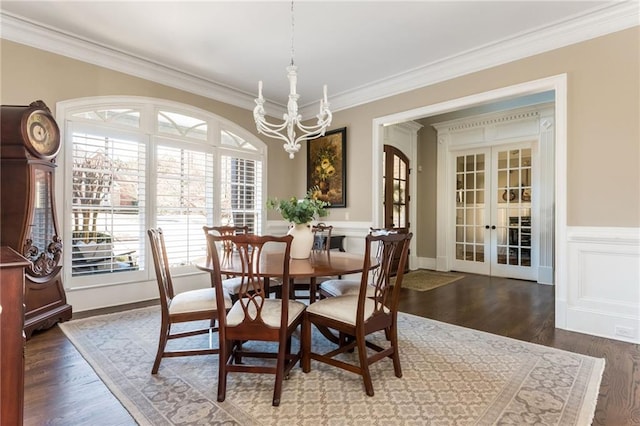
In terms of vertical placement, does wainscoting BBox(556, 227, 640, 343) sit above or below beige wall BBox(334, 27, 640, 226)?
below

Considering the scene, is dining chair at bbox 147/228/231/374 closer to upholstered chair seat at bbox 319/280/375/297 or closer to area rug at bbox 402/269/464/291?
upholstered chair seat at bbox 319/280/375/297

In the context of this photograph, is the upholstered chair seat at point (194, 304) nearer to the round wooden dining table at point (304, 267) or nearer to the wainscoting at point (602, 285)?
the round wooden dining table at point (304, 267)

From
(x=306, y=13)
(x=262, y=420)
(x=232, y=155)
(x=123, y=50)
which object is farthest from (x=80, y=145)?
(x=262, y=420)

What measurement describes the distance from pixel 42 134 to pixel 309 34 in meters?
2.66

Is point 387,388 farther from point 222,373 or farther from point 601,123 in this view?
point 601,123

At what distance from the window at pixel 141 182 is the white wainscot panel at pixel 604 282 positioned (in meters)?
4.06

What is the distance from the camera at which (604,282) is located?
9.72ft

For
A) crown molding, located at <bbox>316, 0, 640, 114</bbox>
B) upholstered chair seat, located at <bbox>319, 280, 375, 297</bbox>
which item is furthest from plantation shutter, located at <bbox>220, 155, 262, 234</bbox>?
upholstered chair seat, located at <bbox>319, 280, 375, 297</bbox>

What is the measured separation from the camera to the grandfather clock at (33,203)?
2.71 m

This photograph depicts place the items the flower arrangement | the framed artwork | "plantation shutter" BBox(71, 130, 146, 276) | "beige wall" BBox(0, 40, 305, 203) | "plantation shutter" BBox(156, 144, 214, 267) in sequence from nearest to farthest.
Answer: the flower arrangement < "beige wall" BBox(0, 40, 305, 203) < "plantation shutter" BBox(71, 130, 146, 276) < "plantation shutter" BBox(156, 144, 214, 267) < the framed artwork

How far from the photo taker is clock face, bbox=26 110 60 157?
2.79m

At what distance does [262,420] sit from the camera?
68.0 inches

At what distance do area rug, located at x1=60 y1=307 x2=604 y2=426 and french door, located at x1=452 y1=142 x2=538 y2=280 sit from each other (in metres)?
3.34

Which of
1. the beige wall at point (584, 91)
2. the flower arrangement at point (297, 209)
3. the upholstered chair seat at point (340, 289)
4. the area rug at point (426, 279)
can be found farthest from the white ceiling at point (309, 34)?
the area rug at point (426, 279)
